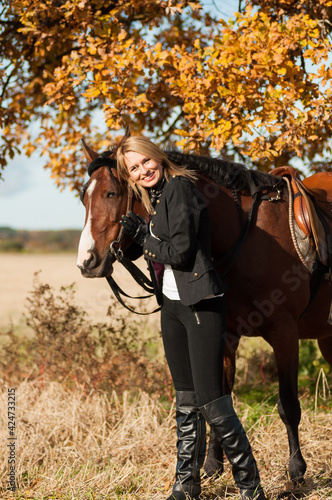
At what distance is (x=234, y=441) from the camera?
2.99 m

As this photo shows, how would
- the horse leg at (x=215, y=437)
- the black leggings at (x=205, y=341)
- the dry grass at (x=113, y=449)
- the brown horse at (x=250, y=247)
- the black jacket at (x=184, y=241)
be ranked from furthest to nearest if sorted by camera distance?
the horse leg at (x=215, y=437) → the dry grass at (x=113, y=449) → the brown horse at (x=250, y=247) → the black leggings at (x=205, y=341) → the black jacket at (x=184, y=241)

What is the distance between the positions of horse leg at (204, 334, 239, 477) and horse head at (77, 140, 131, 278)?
115 cm

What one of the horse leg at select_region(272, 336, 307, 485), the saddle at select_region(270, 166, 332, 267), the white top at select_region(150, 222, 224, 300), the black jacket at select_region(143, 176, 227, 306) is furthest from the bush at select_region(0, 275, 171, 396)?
the black jacket at select_region(143, 176, 227, 306)

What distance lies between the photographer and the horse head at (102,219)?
10.3ft

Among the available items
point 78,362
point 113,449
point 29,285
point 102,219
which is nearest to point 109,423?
point 113,449

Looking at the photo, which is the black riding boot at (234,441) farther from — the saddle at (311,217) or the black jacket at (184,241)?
the saddle at (311,217)

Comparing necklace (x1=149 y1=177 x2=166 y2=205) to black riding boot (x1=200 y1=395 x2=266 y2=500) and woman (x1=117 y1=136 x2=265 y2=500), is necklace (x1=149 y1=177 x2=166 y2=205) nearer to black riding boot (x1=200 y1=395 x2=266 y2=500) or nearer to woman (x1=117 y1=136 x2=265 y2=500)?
woman (x1=117 y1=136 x2=265 y2=500)

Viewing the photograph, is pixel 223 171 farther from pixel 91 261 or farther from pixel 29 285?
pixel 29 285

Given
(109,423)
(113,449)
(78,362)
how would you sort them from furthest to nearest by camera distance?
(78,362), (109,423), (113,449)

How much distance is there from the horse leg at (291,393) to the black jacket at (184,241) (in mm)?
817

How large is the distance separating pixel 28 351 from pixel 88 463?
2362mm

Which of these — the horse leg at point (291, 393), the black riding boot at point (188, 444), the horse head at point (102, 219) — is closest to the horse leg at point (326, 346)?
the horse leg at point (291, 393)

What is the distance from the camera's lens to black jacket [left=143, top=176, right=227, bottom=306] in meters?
2.83

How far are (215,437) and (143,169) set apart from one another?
6.82 feet
